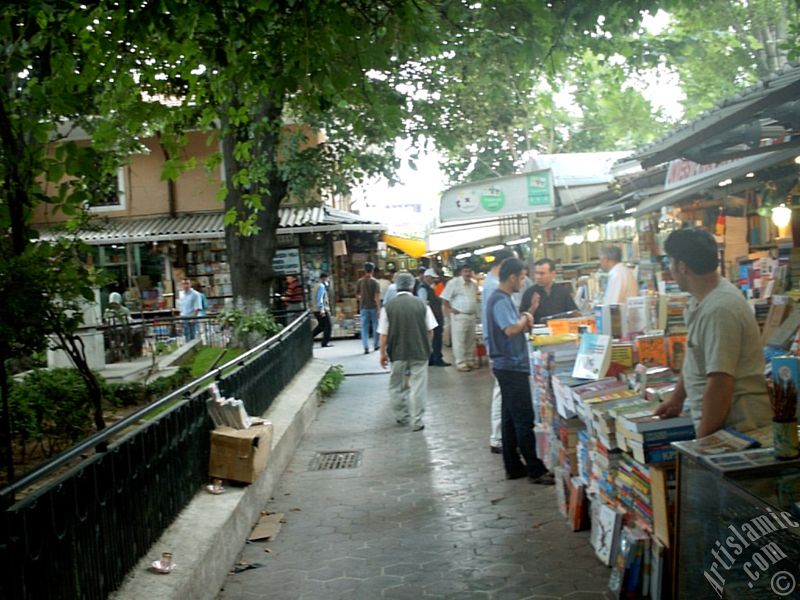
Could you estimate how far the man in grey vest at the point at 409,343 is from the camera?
10461 millimetres

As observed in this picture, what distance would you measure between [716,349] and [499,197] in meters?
6.65

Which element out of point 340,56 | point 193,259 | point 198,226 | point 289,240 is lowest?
point 193,259

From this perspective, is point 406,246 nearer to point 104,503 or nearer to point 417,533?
point 417,533

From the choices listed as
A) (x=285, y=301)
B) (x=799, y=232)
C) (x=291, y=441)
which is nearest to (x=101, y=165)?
(x=291, y=441)

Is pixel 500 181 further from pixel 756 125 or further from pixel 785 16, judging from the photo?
pixel 785 16

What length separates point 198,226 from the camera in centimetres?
2386

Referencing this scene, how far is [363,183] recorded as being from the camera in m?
15.3

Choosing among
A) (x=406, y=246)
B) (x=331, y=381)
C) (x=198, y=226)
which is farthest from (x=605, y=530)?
(x=406, y=246)

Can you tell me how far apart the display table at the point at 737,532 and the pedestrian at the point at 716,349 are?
0.57 metres

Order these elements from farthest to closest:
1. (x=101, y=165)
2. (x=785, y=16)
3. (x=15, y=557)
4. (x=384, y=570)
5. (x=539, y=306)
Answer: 1. (x=785, y=16)
2. (x=539, y=306)
3. (x=101, y=165)
4. (x=384, y=570)
5. (x=15, y=557)

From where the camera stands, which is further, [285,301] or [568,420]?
[285,301]

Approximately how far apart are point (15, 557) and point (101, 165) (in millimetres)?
4490

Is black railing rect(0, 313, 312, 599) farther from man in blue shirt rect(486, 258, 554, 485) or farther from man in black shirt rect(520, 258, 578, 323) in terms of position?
man in black shirt rect(520, 258, 578, 323)

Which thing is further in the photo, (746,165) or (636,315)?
(746,165)
